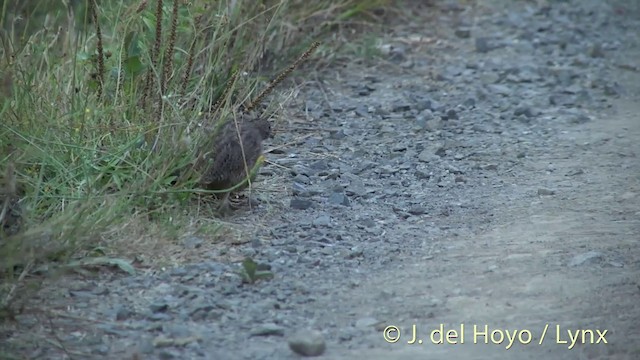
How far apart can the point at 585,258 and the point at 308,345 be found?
51.5 inches

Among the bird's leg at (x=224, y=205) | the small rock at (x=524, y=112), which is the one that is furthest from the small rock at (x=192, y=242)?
the small rock at (x=524, y=112)

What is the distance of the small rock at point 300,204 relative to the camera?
4.70m

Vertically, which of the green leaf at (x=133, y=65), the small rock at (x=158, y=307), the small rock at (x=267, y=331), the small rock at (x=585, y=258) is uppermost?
the green leaf at (x=133, y=65)

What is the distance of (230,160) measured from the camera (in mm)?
4453

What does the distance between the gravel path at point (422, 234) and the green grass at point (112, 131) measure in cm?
19

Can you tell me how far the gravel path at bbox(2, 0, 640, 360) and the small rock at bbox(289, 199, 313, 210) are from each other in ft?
0.03

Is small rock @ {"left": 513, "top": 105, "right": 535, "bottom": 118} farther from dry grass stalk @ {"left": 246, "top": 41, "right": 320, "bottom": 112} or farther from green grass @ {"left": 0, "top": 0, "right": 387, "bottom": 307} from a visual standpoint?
dry grass stalk @ {"left": 246, "top": 41, "right": 320, "bottom": 112}

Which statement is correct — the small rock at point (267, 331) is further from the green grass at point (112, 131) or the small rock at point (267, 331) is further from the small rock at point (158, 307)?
the green grass at point (112, 131)

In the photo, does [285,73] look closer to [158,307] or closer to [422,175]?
[422,175]

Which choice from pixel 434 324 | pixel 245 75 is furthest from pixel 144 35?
pixel 434 324

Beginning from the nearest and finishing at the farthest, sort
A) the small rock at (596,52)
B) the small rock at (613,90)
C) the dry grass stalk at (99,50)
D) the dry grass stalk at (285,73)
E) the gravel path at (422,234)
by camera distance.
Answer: the gravel path at (422,234)
the dry grass stalk at (99,50)
the dry grass stalk at (285,73)
the small rock at (613,90)
the small rock at (596,52)

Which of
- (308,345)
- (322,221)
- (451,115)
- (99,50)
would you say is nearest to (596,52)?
(451,115)

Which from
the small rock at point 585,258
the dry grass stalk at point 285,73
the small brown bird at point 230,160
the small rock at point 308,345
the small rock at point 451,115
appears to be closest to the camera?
the small rock at point 308,345

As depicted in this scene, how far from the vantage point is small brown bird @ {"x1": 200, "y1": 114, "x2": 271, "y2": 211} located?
445 cm
